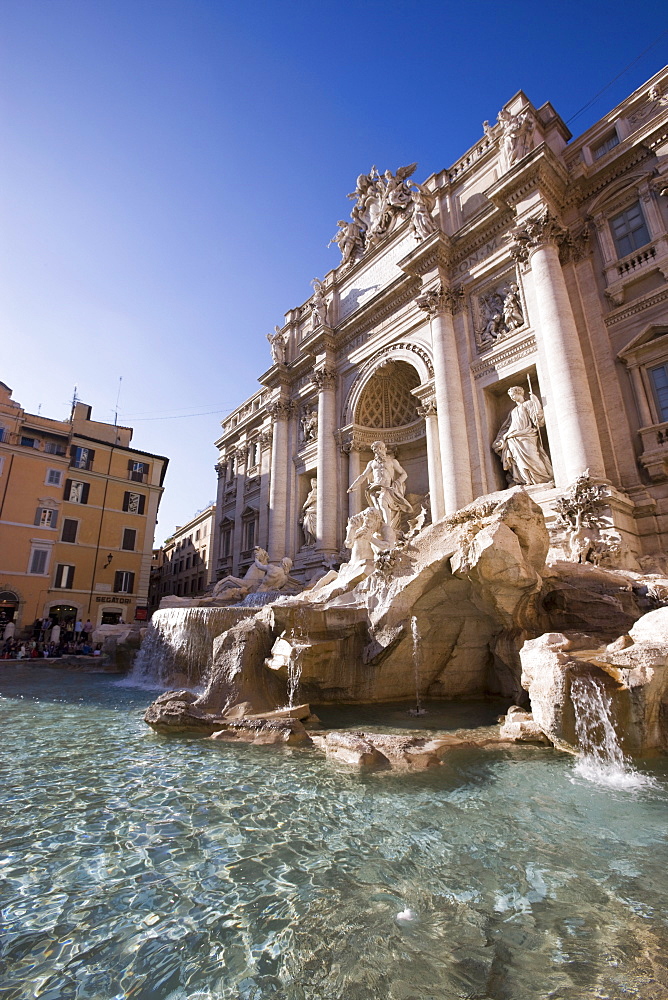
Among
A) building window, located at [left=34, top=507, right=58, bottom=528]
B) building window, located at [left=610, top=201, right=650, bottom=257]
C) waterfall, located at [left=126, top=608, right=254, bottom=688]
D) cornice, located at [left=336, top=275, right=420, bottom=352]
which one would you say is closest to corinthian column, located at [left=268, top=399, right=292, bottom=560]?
cornice, located at [left=336, top=275, right=420, bottom=352]

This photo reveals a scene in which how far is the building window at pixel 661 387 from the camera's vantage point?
36.6ft

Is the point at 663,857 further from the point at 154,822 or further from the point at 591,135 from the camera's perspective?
the point at 591,135

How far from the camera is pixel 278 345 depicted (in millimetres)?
24125

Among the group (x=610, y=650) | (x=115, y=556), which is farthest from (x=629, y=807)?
(x=115, y=556)

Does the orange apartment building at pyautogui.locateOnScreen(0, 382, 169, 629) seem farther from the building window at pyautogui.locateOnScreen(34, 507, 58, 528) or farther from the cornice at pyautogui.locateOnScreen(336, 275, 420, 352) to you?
the cornice at pyautogui.locateOnScreen(336, 275, 420, 352)

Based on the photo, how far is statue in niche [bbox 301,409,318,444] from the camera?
69.4 ft

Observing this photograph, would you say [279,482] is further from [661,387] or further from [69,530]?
[661,387]

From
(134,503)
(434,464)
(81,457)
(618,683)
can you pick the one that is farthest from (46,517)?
(618,683)

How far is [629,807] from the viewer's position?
137 inches

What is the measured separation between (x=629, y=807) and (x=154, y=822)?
3.39 meters

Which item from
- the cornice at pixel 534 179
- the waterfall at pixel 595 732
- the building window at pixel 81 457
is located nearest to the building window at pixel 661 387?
the cornice at pixel 534 179

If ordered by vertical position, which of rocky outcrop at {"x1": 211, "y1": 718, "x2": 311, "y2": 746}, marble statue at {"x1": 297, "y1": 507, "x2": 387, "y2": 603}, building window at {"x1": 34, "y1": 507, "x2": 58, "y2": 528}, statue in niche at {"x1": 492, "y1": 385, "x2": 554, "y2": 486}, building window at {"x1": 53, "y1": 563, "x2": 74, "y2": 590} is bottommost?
rocky outcrop at {"x1": 211, "y1": 718, "x2": 311, "y2": 746}

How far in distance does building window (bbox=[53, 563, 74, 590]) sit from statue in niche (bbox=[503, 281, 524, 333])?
2155 cm

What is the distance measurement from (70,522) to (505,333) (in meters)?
21.3
